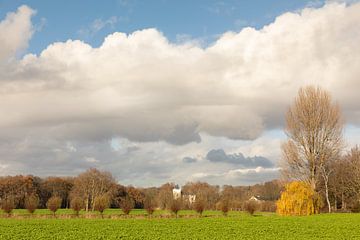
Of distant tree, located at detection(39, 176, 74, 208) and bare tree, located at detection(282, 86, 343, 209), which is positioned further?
distant tree, located at detection(39, 176, 74, 208)

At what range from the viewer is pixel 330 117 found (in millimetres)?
60156

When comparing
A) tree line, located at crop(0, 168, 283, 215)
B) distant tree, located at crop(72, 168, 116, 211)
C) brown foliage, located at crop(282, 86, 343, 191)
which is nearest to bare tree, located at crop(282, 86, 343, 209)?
brown foliage, located at crop(282, 86, 343, 191)

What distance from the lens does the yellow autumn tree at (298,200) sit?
55156 millimetres

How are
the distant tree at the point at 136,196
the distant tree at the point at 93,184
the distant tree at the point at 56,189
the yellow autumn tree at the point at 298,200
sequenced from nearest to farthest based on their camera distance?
1. the yellow autumn tree at the point at 298,200
2. the distant tree at the point at 93,184
3. the distant tree at the point at 56,189
4. the distant tree at the point at 136,196

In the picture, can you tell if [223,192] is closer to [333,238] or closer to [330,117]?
[330,117]

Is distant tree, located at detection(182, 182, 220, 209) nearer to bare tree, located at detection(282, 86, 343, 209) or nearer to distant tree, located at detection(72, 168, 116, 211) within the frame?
distant tree, located at detection(72, 168, 116, 211)

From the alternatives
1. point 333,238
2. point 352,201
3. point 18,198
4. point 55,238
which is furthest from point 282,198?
point 18,198

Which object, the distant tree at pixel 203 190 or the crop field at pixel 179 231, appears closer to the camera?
the crop field at pixel 179 231

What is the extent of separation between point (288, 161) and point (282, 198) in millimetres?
5829

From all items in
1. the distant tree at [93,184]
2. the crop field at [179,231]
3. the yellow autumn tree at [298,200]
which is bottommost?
the crop field at [179,231]

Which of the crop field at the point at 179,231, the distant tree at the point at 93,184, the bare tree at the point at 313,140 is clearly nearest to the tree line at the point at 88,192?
the distant tree at the point at 93,184

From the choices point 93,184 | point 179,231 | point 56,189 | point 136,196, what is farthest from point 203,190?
point 179,231

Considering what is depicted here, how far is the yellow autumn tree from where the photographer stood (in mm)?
55156

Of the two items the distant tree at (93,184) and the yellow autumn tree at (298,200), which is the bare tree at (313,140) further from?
the distant tree at (93,184)
